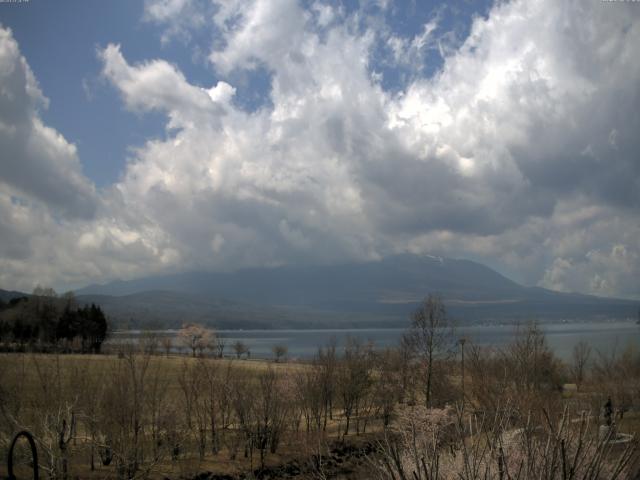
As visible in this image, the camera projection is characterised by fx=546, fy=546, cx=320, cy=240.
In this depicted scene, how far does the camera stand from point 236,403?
103 feet

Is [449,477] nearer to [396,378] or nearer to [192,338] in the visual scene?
[396,378]

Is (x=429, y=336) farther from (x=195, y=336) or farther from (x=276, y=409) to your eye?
(x=195, y=336)

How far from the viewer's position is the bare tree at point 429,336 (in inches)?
1705

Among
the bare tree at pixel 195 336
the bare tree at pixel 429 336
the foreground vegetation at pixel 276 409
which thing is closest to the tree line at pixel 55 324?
the bare tree at pixel 195 336

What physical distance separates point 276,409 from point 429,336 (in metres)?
16.1

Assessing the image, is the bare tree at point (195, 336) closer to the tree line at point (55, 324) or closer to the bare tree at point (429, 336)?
the tree line at point (55, 324)

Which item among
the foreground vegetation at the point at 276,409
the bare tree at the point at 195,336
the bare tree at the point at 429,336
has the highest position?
the bare tree at the point at 429,336

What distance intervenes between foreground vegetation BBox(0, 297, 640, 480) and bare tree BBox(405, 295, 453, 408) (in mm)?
115

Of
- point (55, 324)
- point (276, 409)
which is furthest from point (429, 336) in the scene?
point (55, 324)

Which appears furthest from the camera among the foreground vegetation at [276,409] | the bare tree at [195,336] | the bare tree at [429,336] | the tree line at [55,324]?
the bare tree at [195,336]

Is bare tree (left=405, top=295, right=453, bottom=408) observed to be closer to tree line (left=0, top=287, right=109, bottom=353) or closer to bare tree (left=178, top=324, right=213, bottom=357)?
tree line (left=0, top=287, right=109, bottom=353)

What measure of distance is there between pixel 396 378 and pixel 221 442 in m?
16.7

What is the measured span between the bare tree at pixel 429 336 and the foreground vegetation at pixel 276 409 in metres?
0.12

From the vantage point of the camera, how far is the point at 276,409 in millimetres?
32594
